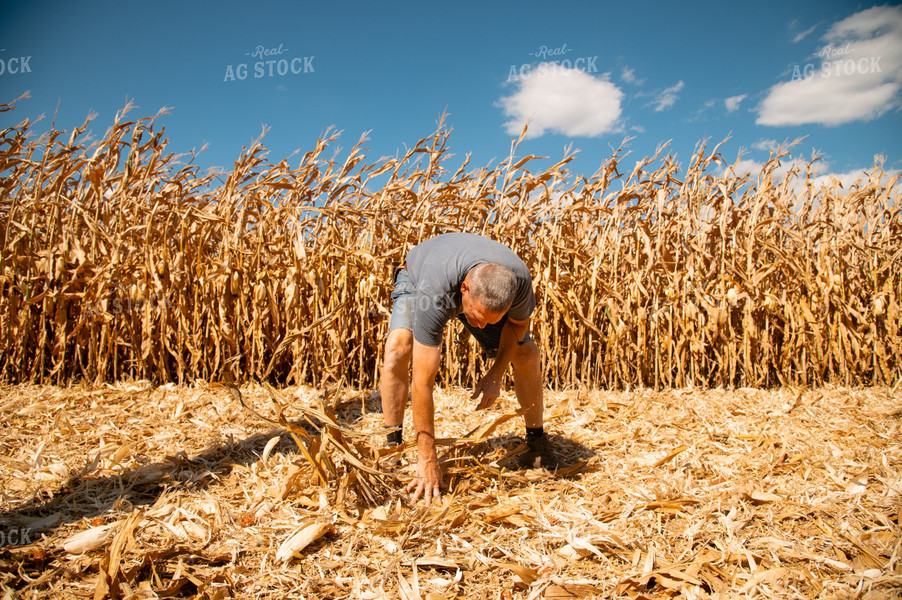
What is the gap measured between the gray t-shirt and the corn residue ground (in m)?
0.60

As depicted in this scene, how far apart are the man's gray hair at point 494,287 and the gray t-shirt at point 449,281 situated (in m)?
0.18

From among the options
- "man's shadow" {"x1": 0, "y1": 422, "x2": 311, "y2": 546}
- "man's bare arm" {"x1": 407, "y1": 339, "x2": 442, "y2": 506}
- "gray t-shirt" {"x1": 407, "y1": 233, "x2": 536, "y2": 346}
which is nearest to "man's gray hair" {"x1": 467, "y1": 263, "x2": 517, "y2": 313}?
"gray t-shirt" {"x1": 407, "y1": 233, "x2": 536, "y2": 346}

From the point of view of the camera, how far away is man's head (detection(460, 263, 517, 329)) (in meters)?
2.00

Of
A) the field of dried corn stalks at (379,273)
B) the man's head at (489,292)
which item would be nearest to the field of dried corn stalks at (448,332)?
the field of dried corn stalks at (379,273)

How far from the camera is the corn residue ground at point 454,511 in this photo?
5.78 feet

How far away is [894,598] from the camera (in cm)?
162

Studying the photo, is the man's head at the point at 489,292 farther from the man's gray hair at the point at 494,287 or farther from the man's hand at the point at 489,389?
the man's hand at the point at 489,389

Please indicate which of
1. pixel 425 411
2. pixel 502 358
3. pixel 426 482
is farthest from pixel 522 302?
pixel 426 482

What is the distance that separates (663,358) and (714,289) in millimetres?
724

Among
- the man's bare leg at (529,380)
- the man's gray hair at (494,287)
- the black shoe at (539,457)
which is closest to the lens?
the man's gray hair at (494,287)

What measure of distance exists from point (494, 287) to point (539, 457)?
1.27 metres

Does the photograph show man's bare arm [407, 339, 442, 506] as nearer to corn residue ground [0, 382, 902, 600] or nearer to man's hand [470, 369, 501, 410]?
corn residue ground [0, 382, 902, 600]

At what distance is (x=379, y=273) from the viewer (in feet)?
13.3

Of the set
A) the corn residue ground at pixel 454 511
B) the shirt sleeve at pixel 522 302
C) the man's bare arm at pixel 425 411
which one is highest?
the shirt sleeve at pixel 522 302
